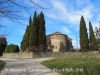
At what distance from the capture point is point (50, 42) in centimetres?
6744

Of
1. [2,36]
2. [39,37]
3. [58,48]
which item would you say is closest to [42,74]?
[2,36]

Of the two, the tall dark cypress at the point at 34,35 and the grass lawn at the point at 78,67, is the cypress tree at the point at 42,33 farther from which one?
the grass lawn at the point at 78,67

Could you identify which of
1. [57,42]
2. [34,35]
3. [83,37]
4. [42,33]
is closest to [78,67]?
[34,35]

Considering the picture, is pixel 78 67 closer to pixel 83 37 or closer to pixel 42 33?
pixel 42 33

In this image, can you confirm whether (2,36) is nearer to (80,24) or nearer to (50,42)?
(80,24)

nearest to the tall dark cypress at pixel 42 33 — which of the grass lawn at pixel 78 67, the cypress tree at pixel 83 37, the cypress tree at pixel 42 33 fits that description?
the cypress tree at pixel 42 33

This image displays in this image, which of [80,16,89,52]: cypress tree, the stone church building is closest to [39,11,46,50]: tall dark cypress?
[80,16,89,52]: cypress tree

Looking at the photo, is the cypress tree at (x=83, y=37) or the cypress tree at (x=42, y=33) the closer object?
the cypress tree at (x=42, y=33)

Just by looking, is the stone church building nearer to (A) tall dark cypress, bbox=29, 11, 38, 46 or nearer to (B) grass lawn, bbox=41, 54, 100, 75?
(A) tall dark cypress, bbox=29, 11, 38, 46

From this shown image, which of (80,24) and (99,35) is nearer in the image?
(99,35)

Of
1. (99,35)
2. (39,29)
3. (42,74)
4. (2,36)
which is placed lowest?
(42,74)

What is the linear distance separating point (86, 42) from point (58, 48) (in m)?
14.3

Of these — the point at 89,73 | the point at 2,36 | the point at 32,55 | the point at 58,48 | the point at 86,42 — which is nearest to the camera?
the point at 2,36

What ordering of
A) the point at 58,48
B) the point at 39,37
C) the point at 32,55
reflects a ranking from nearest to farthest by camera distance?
the point at 32,55, the point at 39,37, the point at 58,48
